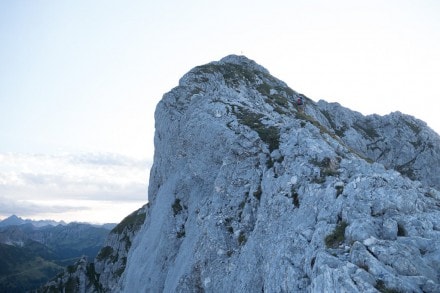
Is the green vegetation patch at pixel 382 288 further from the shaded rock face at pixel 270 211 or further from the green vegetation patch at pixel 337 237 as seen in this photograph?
the green vegetation patch at pixel 337 237

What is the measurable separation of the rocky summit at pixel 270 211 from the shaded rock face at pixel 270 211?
95 mm

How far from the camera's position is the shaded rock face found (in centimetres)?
1811

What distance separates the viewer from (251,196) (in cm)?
3481

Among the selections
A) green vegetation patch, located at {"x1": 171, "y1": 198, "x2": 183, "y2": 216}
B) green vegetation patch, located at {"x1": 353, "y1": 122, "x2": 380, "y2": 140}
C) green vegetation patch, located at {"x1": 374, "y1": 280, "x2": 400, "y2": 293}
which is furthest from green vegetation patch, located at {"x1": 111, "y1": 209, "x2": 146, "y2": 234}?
green vegetation patch, located at {"x1": 374, "y1": 280, "x2": 400, "y2": 293}

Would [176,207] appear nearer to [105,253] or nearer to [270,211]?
[270,211]

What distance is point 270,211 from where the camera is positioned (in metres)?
30.1

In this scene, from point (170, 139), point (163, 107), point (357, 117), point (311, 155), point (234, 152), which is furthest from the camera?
point (357, 117)

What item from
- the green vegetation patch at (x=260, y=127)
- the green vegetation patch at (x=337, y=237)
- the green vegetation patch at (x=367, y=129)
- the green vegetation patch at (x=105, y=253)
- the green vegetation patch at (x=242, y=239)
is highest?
the green vegetation patch at (x=367, y=129)

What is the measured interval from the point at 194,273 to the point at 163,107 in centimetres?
3672

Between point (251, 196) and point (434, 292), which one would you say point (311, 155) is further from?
point (434, 292)

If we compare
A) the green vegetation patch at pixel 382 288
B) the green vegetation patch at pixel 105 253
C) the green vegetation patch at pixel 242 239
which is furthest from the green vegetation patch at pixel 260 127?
the green vegetation patch at pixel 105 253

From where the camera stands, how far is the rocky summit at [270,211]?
18.1 metres

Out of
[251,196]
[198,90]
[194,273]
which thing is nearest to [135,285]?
[194,273]

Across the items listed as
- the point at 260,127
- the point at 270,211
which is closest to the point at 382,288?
the point at 270,211
